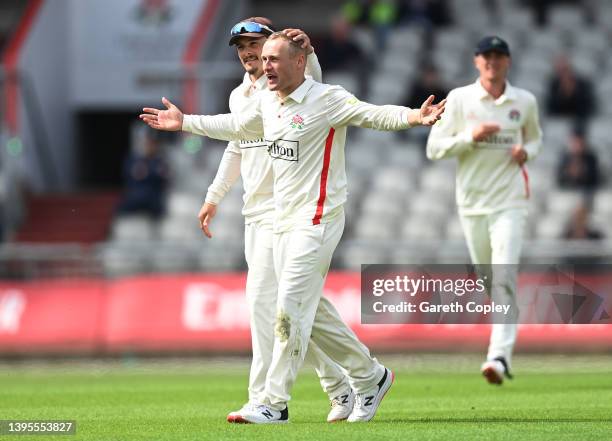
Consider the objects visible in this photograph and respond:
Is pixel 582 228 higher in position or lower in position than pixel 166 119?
lower

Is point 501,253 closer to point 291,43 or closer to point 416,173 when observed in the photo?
point 291,43

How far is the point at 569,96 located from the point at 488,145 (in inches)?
321

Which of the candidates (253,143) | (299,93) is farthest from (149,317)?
(299,93)

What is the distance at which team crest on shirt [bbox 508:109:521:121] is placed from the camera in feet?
41.8

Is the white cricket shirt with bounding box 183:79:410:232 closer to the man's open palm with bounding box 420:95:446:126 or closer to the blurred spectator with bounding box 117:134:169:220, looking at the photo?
the man's open palm with bounding box 420:95:446:126

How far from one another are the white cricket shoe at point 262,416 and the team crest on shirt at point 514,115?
444 cm

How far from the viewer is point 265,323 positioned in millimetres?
9664

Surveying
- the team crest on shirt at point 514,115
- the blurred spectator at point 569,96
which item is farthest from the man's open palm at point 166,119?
the blurred spectator at point 569,96

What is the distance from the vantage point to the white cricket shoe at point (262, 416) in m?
9.19

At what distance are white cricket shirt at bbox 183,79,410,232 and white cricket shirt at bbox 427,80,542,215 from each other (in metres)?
3.41

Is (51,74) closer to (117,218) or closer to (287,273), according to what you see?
(117,218)

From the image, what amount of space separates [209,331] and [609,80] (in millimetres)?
7327

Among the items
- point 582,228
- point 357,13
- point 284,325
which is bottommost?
point 582,228

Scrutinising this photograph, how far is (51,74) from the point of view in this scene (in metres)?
25.7
